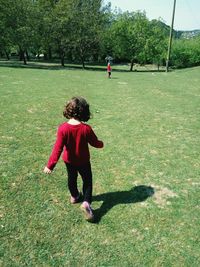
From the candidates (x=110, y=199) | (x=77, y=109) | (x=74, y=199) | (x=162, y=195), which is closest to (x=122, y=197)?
(x=110, y=199)

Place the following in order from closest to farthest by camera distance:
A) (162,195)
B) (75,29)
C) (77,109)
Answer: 1. (77,109)
2. (162,195)
3. (75,29)

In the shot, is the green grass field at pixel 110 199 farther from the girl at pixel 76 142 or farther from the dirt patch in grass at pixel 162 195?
the girl at pixel 76 142

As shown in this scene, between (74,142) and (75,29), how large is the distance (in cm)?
3499

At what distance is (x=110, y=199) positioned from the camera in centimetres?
548

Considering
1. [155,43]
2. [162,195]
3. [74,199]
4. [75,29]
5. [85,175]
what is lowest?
[162,195]

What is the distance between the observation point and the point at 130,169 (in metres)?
6.72

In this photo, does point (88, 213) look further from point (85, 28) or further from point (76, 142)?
point (85, 28)

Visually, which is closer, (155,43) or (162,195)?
(162,195)

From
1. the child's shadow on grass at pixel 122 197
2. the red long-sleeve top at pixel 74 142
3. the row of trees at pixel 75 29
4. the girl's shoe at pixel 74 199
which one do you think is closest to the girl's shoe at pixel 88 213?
the child's shadow on grass at pixel 122 197

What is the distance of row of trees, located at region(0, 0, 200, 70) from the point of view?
3312 centimetres

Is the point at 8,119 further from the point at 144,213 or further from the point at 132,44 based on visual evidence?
the point at 132,44

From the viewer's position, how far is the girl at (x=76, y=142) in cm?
450

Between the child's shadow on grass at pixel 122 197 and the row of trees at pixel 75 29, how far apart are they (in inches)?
1197

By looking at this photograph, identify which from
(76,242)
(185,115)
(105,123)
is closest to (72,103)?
(76,242)
